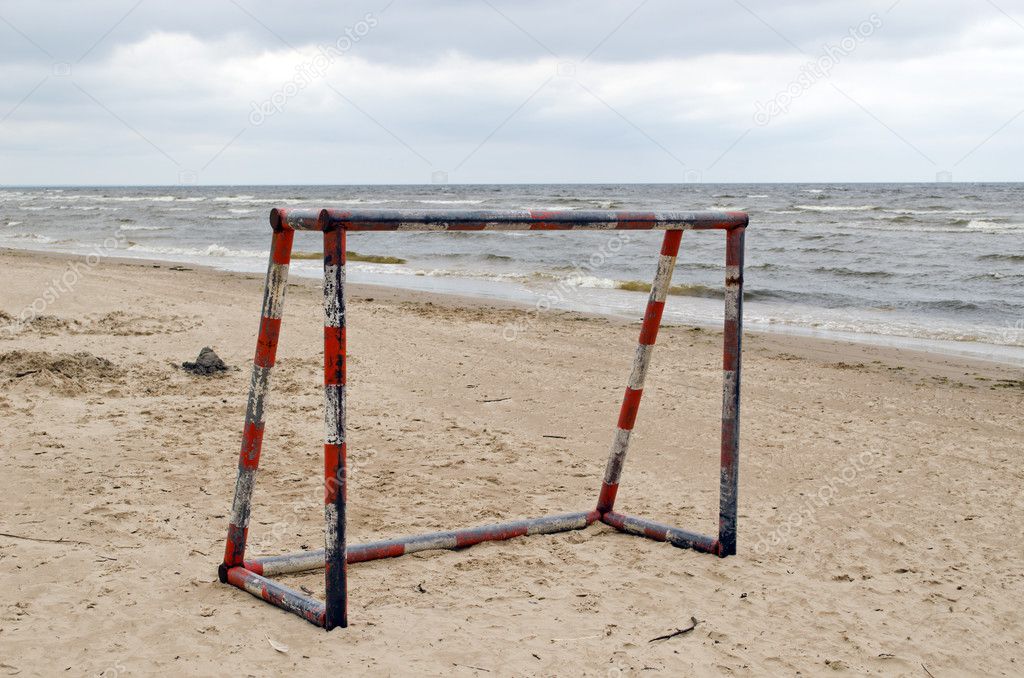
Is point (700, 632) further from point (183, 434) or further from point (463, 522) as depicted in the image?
point (183, 434)

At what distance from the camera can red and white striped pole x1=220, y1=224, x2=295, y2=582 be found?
2.83m

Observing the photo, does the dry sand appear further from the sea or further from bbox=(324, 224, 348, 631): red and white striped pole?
the sea

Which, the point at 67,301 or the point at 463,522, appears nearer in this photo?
the point at 463,522

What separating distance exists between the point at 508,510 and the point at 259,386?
1533mm

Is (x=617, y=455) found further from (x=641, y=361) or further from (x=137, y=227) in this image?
(x=137, y=227)

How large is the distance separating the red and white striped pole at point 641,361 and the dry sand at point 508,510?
0.26 metres

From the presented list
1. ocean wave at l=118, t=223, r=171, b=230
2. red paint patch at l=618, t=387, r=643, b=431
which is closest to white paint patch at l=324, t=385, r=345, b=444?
red paint patch at l=618, t=387, r=643, b=431

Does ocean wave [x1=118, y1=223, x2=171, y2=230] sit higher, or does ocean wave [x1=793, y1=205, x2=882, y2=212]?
ocean wave [x1=793, y1=205, x2=882, y2=212]

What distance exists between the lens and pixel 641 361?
3846 mm

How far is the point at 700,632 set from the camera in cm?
293

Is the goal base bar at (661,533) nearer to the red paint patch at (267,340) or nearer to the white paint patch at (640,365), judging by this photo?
the white paint patch at (640,365)

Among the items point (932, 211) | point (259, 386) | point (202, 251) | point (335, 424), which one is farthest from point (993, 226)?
point (335, 424)

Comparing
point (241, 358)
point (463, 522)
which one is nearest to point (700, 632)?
point (463, 522)

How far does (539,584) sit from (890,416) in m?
3.78
